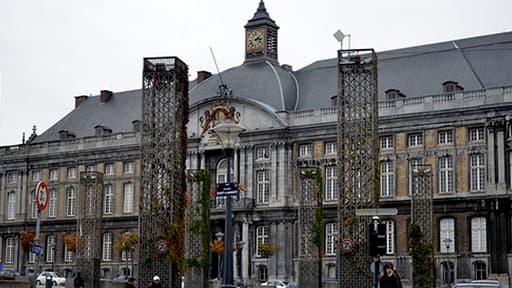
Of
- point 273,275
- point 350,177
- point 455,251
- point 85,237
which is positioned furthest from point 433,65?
point 350,177

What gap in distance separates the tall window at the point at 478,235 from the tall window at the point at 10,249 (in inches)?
1547

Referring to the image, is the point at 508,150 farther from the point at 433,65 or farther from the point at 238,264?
the point at 238,264

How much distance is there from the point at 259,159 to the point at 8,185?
25342 millimetres

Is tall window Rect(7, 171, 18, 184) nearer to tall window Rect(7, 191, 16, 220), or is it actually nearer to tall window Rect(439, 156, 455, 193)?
tall window Rect(7, 191, 16, 220)

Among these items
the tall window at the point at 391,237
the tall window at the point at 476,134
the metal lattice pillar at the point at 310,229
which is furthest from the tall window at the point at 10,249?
the metal lattice pillar at the point at 310,229

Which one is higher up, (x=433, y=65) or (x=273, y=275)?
(x=433, y=65)

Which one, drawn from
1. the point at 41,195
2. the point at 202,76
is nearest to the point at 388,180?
the point at 202,76

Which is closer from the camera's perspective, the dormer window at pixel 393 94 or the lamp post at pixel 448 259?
the lamp post at pixel 448 259

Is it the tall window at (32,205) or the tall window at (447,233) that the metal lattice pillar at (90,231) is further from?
the tall window at (32,205)

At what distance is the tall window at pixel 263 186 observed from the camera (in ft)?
227

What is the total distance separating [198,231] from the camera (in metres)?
48.1

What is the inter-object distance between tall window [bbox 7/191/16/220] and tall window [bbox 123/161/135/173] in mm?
12093

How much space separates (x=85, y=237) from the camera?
47.4m

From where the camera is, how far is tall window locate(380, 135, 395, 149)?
6475 centimetres
